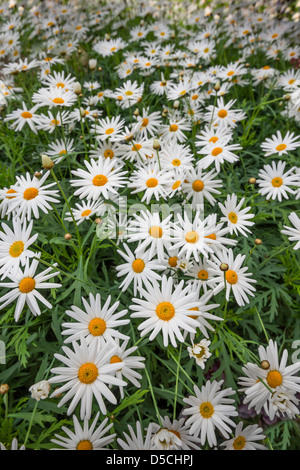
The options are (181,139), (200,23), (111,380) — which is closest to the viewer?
(111,380)

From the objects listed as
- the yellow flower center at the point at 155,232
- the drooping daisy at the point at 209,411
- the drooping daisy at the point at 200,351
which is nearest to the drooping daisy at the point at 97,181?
the yellow flower center at the point at 155,232

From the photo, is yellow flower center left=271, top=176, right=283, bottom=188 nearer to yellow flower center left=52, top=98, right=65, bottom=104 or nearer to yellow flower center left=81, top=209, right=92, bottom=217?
yellow flower center left=81, top=209, right=92, bottom=217

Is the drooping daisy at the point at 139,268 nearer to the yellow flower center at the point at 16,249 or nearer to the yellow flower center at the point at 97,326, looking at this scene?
the yellow flower center at the point at 97,326

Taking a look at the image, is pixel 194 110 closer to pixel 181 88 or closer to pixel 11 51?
pixel 181 88

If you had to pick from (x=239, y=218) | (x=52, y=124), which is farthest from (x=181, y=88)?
(x=239, y=218)

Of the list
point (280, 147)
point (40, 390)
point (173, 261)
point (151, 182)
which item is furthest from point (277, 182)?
point (40, 390)
